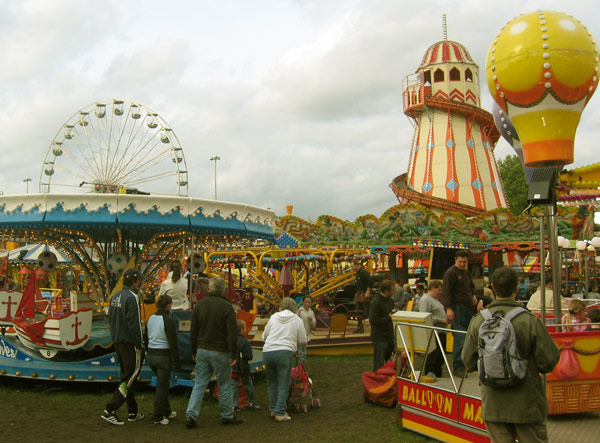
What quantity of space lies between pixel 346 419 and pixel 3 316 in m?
6.40

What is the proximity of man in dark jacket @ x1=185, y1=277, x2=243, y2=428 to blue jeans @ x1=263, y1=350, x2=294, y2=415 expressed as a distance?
1.76ft

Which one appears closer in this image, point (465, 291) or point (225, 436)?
point (225, 436)

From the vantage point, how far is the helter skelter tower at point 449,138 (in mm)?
37812

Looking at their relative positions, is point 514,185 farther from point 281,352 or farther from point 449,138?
point 281,352

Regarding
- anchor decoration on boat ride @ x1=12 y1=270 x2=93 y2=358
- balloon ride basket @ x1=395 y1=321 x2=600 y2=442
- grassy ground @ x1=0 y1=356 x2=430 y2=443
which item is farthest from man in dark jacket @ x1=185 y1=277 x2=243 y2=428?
anchor decoration on boat ride @ x1=12 y1=270 x2=93 y2=358

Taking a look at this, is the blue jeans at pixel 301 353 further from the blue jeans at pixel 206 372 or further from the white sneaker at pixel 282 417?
the blue jeans at pixel 206 372

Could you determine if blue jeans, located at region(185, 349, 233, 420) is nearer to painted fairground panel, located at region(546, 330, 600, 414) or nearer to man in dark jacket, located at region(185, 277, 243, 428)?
man in dark jacket, located at region(185, 277, 243, 428)

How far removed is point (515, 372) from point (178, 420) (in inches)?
194

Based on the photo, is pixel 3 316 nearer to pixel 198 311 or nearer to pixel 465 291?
pixel 198 311

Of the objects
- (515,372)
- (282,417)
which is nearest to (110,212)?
(282,417)

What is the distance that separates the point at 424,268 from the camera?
119 feet

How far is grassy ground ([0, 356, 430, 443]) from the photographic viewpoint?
6938 mm

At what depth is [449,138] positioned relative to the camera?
38219 mm

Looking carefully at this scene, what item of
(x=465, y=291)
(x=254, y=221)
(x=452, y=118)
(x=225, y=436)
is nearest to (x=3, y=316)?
(x=254, y=221)
